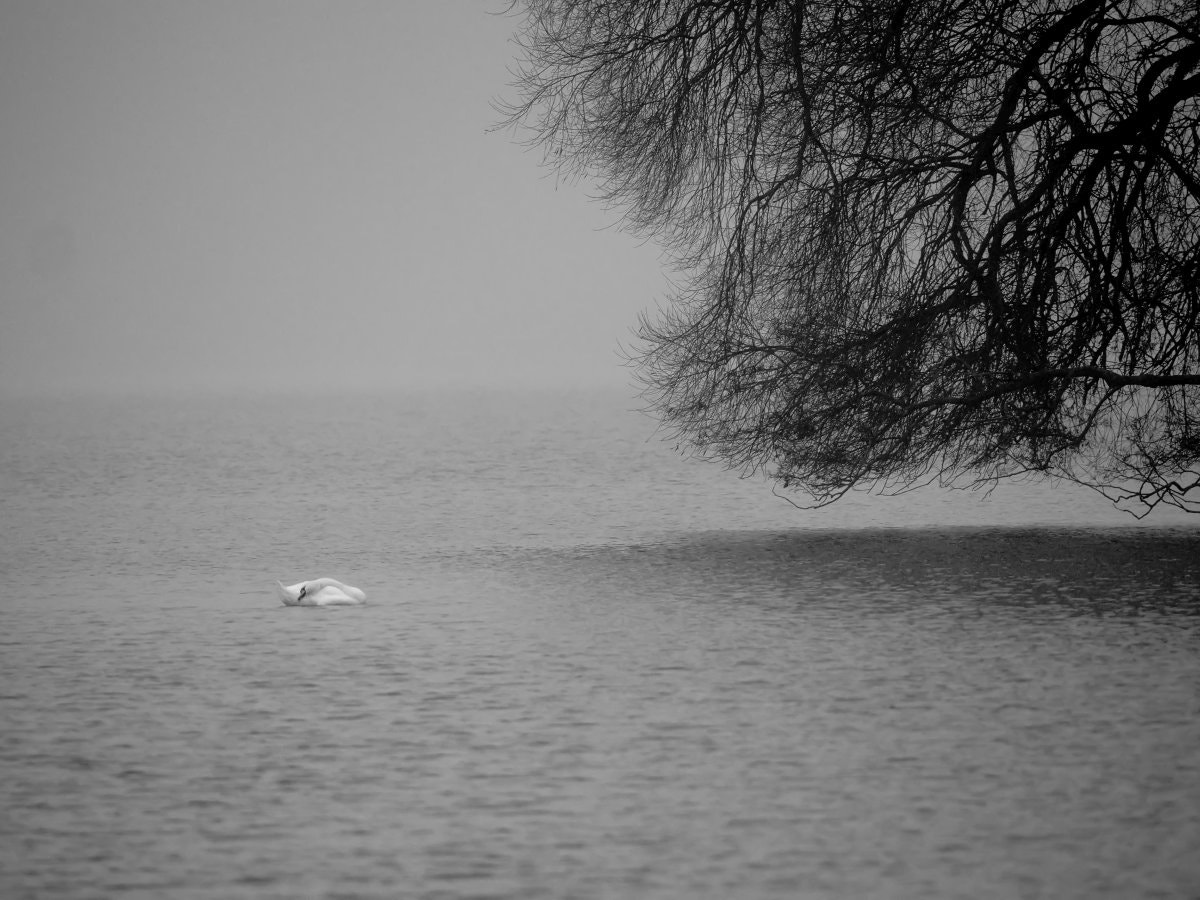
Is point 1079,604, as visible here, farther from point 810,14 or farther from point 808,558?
point 810,14

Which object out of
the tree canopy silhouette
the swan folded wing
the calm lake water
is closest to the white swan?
the swan folded wing

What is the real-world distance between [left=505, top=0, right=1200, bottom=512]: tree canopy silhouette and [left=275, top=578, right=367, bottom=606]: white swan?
526 cm

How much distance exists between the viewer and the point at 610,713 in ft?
31.5

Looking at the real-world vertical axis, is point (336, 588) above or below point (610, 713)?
above

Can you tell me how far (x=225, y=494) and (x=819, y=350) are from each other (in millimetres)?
13886

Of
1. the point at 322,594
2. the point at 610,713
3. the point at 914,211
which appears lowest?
the point at 610,713

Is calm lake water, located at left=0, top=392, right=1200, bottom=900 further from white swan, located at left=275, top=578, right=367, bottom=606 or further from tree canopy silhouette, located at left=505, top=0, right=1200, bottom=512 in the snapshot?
tree canopy silhouette, located at left=505, top=0, right=1200, bottom=512

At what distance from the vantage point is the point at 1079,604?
1336 centimetres

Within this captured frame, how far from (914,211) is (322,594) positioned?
7.54 metres

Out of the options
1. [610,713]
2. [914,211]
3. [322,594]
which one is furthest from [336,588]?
[914,211]

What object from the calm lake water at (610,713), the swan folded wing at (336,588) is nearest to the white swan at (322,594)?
the swan folded wing at (336,588)

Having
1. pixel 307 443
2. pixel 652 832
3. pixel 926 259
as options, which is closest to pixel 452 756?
pixel 652 832

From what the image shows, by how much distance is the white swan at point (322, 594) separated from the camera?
549 inches

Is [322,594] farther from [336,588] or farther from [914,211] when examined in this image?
A: [914,211]
